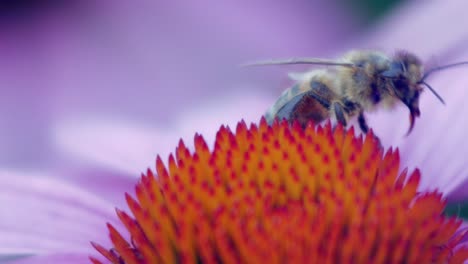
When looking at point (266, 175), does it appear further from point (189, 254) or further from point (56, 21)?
point (56, 21)

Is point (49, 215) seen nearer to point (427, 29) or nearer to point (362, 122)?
point (362, 122)

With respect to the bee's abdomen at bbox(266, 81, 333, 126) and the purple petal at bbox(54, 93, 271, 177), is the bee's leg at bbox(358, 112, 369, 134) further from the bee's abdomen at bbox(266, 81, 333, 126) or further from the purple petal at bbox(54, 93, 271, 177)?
the purple petal at bbox(54, 93, 271, 177)

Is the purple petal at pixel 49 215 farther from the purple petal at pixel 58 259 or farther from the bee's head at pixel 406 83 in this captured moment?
the bee's head at pixel 406 83

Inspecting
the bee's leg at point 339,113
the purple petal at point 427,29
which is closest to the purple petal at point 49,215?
the bee's leg at point 339,113

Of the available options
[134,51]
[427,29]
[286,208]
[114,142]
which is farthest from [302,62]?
[134,51]

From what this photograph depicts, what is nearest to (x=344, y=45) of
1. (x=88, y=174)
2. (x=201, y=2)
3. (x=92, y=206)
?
(x=201, y=2)
